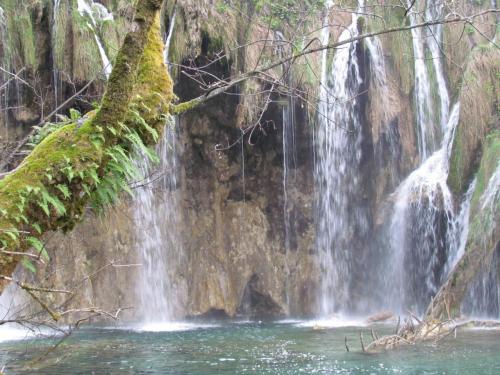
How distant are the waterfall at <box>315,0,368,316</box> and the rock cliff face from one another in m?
0.26

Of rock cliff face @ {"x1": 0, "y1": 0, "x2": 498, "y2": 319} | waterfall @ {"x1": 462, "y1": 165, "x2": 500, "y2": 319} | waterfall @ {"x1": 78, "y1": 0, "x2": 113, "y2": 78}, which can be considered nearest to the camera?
waterfall @ {"x1": 78, "y1": 0, "x2": 113, "y2": 78}

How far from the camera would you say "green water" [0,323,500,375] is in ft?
29.1

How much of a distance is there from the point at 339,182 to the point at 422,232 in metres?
2.61

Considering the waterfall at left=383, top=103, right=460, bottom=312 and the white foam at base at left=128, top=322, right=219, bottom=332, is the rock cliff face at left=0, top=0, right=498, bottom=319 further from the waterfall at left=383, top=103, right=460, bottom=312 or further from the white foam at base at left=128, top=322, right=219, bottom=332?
the white foam at base at left=128, top=322, right=219, bottom=332

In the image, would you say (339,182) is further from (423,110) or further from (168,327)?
(168,327)

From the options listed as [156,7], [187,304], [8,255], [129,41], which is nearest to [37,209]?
[8,255]

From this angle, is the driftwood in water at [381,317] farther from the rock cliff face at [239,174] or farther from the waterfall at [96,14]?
the waterfall at [96,14]

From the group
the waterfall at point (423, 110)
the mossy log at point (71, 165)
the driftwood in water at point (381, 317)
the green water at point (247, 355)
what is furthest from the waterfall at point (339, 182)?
the mossy log at point (71, 165)

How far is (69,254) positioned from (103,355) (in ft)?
19.3

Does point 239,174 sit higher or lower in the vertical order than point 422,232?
higher

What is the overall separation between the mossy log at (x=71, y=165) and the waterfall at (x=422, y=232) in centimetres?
1298

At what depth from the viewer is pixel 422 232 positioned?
16.2 metres

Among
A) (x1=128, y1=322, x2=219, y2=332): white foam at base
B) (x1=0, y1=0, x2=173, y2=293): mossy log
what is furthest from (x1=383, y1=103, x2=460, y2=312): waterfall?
(x1=0, y1=0, x2=173, y2=293): mossy log

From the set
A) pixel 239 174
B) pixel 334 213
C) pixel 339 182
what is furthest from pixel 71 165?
pixel 334 213
